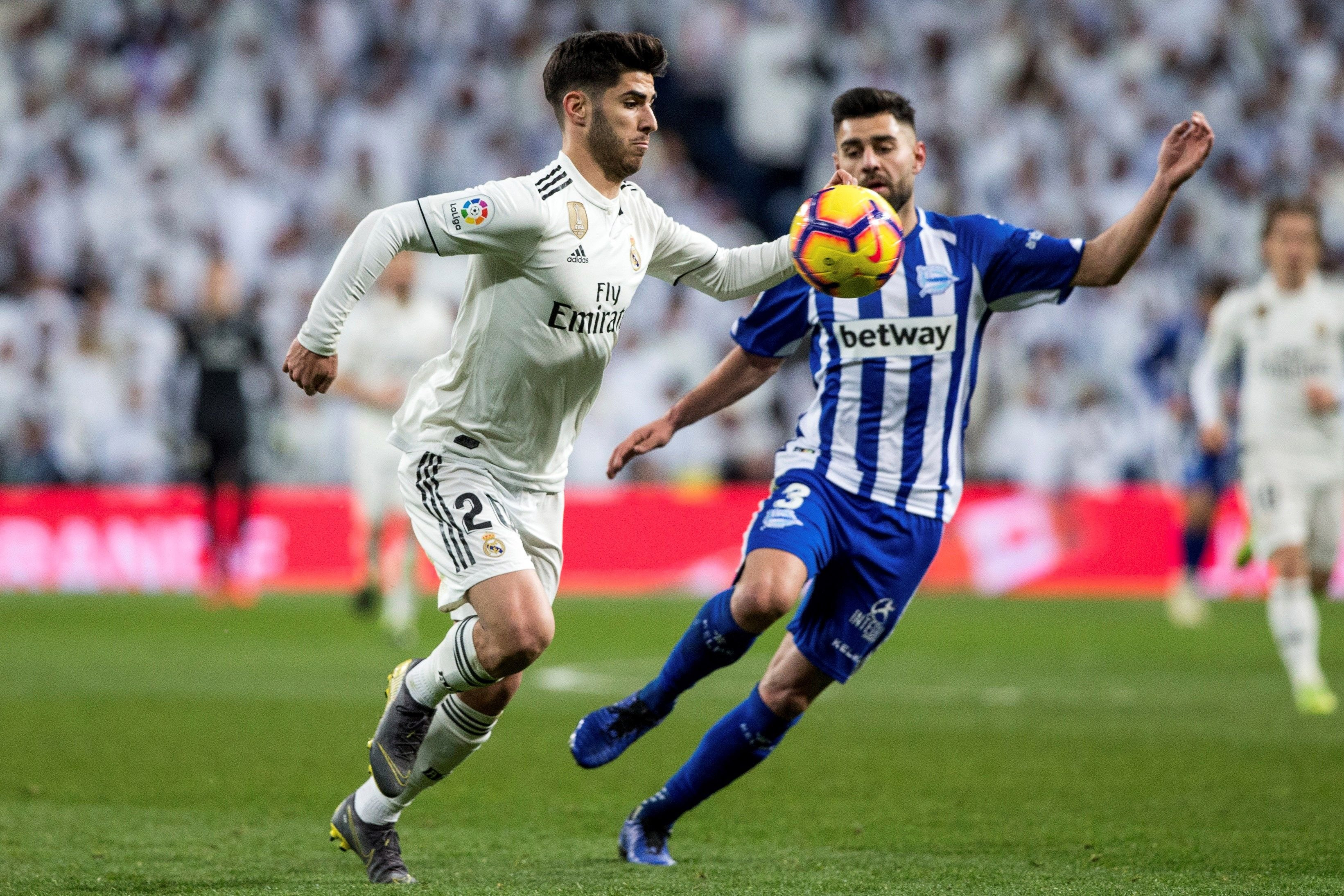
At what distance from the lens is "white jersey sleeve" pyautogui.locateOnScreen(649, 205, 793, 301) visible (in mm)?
5020

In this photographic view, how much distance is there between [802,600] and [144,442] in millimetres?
13356

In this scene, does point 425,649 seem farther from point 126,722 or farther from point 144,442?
point 144,442

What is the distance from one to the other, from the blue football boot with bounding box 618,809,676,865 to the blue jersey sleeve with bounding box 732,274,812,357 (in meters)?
1.55

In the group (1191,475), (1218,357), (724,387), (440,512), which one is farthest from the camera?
(1191,475)

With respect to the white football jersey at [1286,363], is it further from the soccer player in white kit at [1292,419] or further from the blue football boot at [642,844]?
the blue football boot at [642,844]

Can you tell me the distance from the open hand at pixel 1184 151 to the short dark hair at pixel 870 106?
0.88m

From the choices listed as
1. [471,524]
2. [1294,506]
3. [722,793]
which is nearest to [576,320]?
[471,524]

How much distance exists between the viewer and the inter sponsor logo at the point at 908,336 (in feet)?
17.5

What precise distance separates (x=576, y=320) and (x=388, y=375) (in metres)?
7.43

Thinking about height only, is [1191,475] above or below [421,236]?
below

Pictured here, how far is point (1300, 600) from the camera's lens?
28.9 feet

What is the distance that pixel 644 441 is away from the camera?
17.6 ft

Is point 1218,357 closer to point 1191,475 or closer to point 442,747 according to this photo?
point 1191,475

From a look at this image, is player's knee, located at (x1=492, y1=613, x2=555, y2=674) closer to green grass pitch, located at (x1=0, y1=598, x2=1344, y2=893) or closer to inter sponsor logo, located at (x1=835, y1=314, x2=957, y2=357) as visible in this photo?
green grass pitch, located at (x1=0, y1=598, x2=1344, y2=893)
